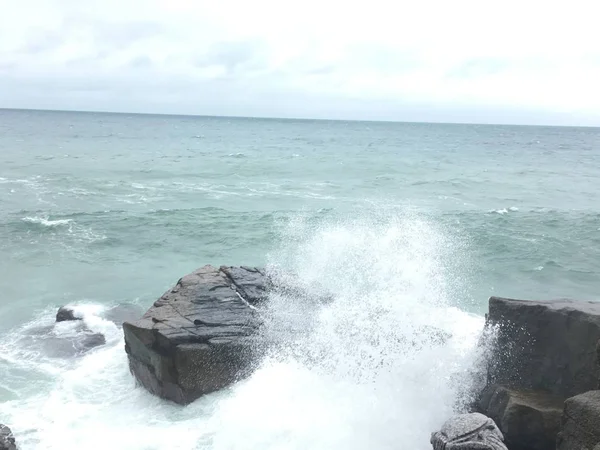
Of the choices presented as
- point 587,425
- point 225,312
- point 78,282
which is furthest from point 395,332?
point 78,282

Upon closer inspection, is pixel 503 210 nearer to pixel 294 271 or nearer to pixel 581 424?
pixel 294 271

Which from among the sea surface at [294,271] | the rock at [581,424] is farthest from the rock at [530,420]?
the sea surface at [294,271]

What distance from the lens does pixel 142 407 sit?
1130 cm

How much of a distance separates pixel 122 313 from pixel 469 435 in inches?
448

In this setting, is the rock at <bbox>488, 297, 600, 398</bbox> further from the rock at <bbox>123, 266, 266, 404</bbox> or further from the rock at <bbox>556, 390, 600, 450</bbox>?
the rock at <bbox>123, 266, 266, 404</bbox>

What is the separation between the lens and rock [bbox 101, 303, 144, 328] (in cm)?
1563

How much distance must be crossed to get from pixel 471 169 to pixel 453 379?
41.8m

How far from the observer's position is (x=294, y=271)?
647 inches

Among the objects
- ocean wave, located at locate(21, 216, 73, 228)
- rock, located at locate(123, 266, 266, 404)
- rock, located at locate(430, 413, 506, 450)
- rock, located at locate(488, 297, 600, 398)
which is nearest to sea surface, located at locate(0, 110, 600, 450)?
ocean wave, located at locate(21, 216, 73, 228)

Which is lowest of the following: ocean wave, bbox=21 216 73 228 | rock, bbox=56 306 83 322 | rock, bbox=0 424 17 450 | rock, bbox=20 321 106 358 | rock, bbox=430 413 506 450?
rock, bbox=20 321 106 358

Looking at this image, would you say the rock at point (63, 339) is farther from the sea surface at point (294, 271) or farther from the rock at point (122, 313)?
the rock at point (122, 313)

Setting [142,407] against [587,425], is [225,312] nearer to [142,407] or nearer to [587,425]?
[142,407]

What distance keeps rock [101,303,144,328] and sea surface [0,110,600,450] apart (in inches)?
9.2

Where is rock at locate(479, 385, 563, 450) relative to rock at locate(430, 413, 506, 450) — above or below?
below
